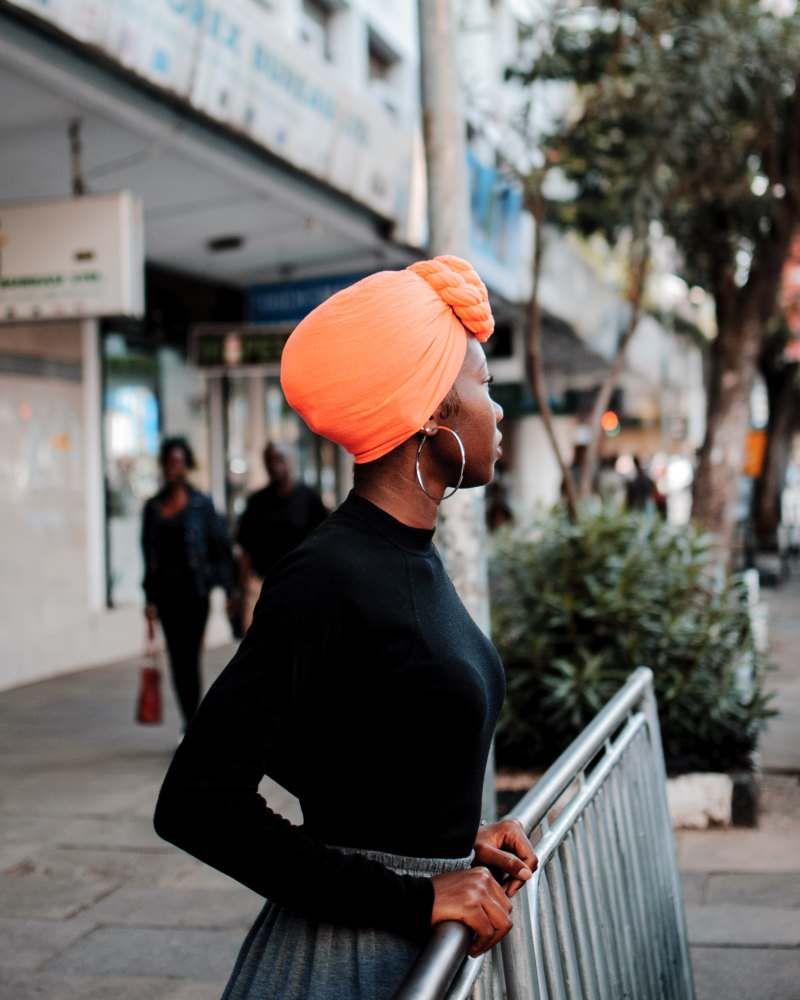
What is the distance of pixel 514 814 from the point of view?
202cm

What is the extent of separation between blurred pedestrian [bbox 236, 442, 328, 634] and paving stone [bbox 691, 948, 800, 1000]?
4556 millimetres

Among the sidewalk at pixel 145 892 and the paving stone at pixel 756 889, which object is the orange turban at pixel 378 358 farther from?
the paving stone at pixel 756 889

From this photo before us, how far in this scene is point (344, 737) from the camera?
60.7 inches

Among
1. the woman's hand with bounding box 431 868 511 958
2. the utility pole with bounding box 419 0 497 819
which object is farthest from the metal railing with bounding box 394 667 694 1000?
the utility pole with bounding box 419 0 497 819

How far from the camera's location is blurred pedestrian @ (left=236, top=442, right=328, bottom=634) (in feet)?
26.1

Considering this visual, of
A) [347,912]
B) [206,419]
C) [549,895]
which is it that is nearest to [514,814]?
[549,895]

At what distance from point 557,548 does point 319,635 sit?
16.0 feet

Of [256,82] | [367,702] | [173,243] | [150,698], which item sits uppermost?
[256,82]

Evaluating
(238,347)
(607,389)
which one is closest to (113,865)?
(607,389)

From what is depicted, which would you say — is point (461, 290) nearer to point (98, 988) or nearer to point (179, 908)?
point (98, 988)

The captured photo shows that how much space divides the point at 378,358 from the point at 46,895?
382cm

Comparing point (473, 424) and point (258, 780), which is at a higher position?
point (473, 424)

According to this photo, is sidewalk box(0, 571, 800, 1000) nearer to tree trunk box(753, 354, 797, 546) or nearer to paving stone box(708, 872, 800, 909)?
paving stone box(708, 872, 800, 909)

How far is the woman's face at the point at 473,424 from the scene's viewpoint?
1.71 m
